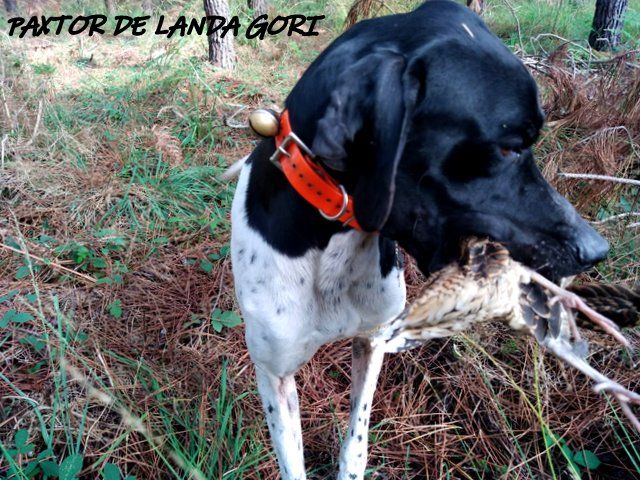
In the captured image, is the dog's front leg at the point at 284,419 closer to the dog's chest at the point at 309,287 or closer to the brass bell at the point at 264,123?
the dog's chest at the point at 309,287

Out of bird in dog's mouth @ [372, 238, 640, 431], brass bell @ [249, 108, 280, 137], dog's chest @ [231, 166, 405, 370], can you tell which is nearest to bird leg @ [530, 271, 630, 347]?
bird in dog's mouth @ [372, 238, 640, 431]

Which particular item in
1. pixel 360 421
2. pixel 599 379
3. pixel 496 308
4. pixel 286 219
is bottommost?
pixel 360 421

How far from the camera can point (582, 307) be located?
1042mm

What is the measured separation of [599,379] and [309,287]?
3.21 feet

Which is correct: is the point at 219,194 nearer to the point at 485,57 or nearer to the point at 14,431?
the point at 14,431

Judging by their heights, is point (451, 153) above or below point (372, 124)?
below

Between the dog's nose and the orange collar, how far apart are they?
0.60 metres

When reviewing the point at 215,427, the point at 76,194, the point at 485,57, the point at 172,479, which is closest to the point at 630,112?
the point at 485,57

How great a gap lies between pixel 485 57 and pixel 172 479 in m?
1.95

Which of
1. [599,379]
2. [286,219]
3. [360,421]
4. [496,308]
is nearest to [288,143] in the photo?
[286,219]

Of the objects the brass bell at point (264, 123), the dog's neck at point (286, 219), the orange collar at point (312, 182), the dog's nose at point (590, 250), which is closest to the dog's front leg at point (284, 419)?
the dog's neck at point (286, 219)

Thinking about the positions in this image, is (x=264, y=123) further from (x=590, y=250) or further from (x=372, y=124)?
(x=590, y=250)

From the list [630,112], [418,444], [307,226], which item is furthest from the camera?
[630,112]

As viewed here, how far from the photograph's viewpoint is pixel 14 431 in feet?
7.50
